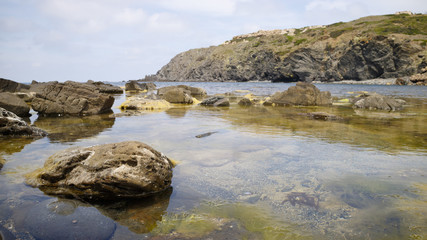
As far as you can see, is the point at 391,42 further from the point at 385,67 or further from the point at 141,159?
the point at 141,159

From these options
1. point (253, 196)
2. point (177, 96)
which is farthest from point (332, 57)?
point (253, 196)

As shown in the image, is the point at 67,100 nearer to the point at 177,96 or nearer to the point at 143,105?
the point at 143,105

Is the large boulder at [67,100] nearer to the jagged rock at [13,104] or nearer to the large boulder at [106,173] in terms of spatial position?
the jagged rock at [13,104]

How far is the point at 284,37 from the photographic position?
137625 mm

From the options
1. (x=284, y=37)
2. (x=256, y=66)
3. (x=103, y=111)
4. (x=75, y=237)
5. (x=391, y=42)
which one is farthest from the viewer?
(x=284, y=37)

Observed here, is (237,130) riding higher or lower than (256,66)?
Result: lower

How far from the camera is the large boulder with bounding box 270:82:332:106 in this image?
1939cm

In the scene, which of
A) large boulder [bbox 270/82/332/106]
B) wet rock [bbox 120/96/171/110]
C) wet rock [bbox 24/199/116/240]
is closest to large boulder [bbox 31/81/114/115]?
wet rock [bbox 120/96/171/110]

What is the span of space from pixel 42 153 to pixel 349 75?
101m

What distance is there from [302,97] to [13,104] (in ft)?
56.1

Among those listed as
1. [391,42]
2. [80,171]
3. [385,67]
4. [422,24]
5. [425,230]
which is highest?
[422,24]

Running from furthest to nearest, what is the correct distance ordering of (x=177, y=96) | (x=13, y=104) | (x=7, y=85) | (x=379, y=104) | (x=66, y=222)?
1. (x=7, y=85)
2. (x=177, y=96)
3. (x=379, y=104)
4. (x=13, y=104)
5. (x=66, y=222)

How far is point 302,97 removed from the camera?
1942 centimetres

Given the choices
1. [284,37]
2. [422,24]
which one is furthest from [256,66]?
[422,24]
